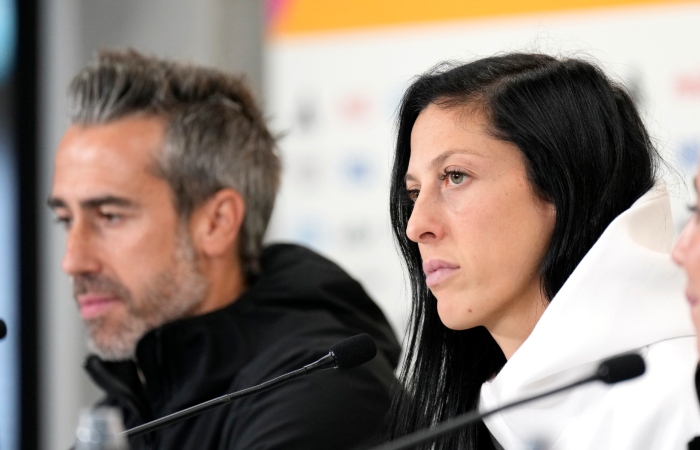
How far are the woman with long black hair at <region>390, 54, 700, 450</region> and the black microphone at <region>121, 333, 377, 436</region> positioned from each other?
0.53ft

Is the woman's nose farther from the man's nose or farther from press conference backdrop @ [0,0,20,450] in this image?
press conference backdrop @ [0,0,20,450]

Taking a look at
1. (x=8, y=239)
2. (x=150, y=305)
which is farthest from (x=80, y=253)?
(x=8, y=239)

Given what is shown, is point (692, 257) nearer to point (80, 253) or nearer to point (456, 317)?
point (456, 317)

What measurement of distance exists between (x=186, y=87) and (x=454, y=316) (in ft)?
3.85

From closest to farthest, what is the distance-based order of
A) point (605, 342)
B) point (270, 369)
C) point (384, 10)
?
point (605, 342)
point (270, 369)
point (384, 10)

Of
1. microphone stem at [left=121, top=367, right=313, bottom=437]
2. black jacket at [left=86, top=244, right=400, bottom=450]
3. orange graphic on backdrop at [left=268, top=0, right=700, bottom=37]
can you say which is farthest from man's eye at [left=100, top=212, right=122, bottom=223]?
orange graphic on backdrop at [left=268, top=0, right=700, bottom=37]

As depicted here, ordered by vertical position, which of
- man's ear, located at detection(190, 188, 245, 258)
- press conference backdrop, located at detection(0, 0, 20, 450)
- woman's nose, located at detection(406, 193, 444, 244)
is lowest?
press conference backdrop, located at detection(0, 0, 20, 450)

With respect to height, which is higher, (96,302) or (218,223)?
(218,223)

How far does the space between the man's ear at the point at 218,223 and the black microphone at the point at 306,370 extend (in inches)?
36.3

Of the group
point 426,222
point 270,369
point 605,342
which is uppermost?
point 426,222

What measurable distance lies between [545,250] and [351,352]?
35 cm

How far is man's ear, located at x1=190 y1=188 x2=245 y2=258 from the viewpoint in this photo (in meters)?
2.37

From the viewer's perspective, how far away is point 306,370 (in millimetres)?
1472

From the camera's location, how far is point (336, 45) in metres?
3.40
